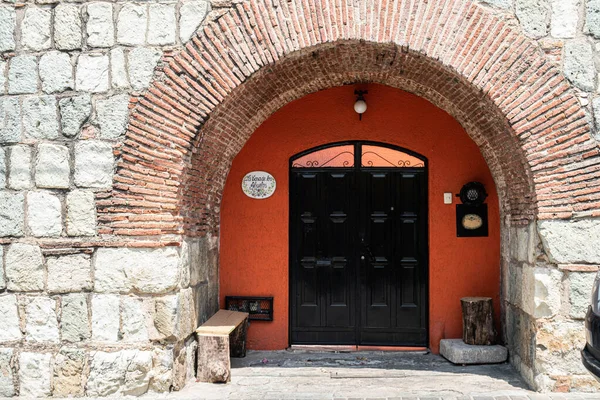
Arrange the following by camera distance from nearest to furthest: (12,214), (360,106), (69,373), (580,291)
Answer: (580,291), (69,373), (12,214), (360,106)

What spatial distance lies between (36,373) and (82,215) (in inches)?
59.5

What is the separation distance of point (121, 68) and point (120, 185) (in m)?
1.09

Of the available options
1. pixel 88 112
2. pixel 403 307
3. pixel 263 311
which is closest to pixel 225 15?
pixel 88 112

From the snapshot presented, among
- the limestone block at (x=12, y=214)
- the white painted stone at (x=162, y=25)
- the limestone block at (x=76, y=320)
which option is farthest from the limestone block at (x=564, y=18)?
the limestone block at (x=12, y=214)

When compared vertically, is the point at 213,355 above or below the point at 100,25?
below

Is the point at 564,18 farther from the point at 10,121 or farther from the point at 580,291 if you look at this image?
the point at 10,121

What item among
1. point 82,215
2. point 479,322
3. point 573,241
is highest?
point 82,215

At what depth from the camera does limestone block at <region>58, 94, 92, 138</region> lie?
4.94 metres

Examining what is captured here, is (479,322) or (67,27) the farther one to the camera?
(479,322)

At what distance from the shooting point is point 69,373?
4844mm

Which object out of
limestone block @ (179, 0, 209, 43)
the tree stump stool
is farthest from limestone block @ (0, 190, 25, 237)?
the tree stump stool

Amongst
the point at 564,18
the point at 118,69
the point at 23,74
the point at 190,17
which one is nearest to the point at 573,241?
the point at 564,18

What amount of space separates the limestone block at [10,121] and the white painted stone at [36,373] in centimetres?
203

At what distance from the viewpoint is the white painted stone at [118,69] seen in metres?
4.92
